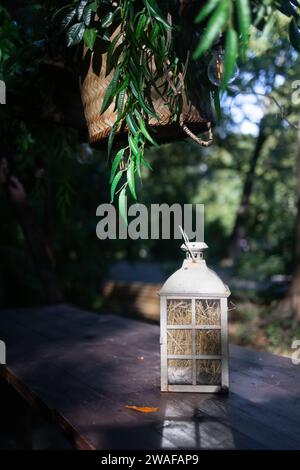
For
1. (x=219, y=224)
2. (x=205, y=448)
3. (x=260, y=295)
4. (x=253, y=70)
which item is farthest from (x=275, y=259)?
(x=219, y=224)

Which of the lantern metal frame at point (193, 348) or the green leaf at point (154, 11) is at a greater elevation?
the green leaf at point (154, 11)

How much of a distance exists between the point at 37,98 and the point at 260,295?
16.2 feet

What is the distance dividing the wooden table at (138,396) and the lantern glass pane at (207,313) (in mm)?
266

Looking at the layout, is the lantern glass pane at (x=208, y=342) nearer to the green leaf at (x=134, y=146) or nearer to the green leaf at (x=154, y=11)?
the green leaf at (x=134, y=146)

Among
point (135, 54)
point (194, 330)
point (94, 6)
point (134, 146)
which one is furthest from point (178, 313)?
point (94, 6)

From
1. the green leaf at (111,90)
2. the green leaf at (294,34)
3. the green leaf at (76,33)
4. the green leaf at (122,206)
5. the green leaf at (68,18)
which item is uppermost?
the green leaf at (68,18)

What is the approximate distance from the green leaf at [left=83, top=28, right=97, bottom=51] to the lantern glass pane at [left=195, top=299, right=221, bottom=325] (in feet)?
3.21

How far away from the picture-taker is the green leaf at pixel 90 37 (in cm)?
166

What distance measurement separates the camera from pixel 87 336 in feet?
9.40

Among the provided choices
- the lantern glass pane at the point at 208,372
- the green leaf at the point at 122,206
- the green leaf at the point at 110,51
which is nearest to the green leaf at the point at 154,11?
the green leaf at the point at 110,51

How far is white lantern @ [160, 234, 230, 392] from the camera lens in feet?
5.61

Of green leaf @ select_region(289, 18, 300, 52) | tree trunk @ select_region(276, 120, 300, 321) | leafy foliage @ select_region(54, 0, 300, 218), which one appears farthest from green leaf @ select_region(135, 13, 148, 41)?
tree trunk @ select_region(276, 120, 300, 321)
